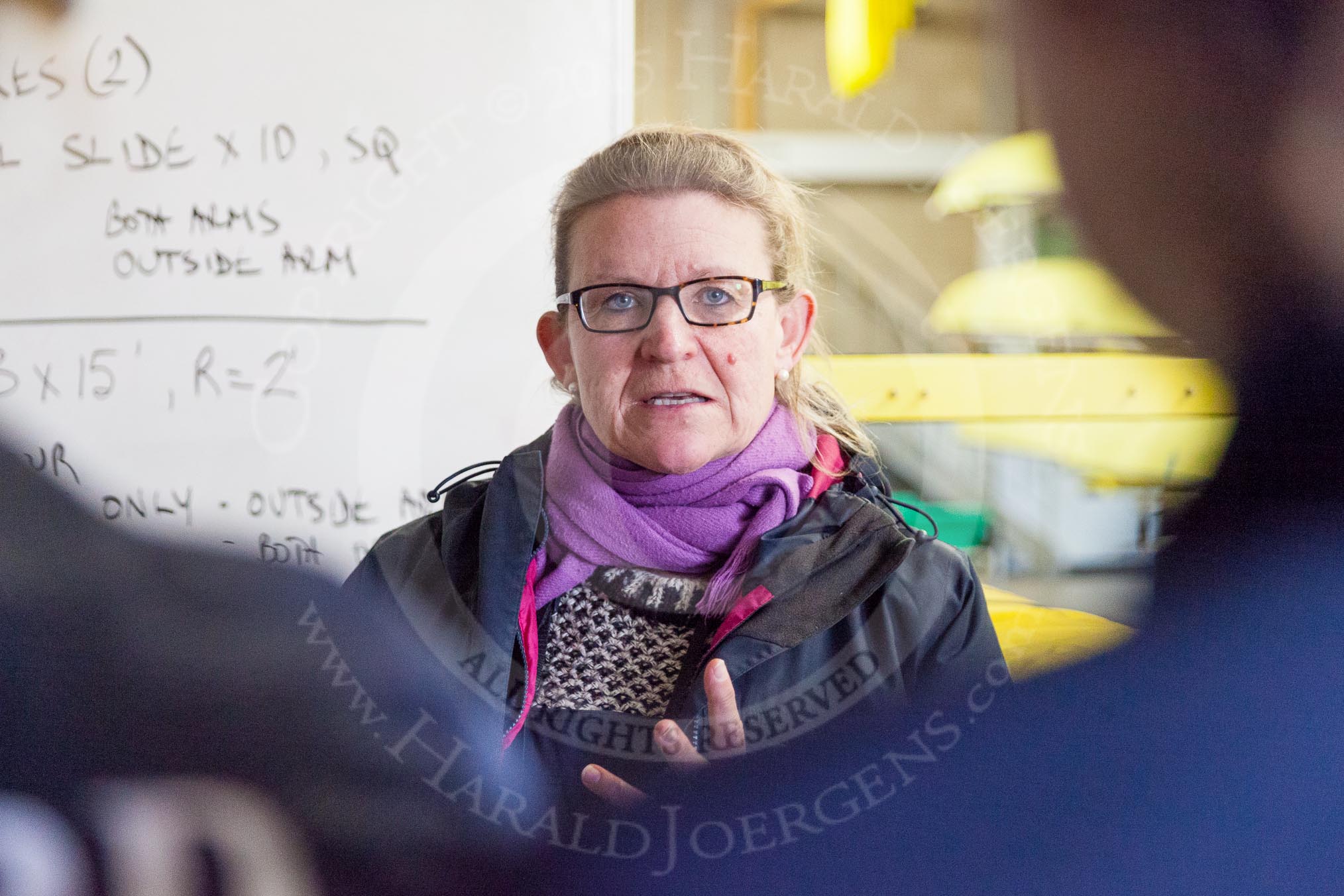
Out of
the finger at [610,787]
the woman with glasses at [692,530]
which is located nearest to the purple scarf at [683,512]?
the woman with glasses at [692,530]

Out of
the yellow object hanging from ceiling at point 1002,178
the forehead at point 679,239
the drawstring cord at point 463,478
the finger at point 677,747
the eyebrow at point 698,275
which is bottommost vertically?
the finger at point 677,747

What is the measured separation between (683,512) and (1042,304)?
22cm

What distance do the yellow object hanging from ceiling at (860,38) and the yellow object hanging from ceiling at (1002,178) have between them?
67 millimetres

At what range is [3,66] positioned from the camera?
0.58 metres

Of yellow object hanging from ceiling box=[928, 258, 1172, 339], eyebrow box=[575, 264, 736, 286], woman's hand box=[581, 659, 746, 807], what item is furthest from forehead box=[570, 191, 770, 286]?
woman's hand box=[581, 659, 746, 807]

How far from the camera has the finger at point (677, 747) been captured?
51 cm

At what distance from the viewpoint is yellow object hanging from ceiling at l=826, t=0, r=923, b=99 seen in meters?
0.49

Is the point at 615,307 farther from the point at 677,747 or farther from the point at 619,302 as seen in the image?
the point at 677,747

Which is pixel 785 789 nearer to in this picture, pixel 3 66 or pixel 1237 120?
pixel 1237 120

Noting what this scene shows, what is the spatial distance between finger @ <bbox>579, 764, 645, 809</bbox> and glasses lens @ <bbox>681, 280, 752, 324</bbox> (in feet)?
0.81

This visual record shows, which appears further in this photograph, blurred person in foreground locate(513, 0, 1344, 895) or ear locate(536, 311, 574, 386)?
ear locate(536, 311, 574, 386)

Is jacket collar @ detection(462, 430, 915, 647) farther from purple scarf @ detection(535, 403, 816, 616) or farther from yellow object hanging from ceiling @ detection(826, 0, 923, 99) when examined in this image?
yellow object hanging from ceiling @ detection(826, 0, 923, 99)

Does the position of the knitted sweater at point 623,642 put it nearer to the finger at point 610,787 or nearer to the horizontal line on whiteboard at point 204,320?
the finger at point 610,787

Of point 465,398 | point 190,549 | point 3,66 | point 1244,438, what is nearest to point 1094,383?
point 1244,438
